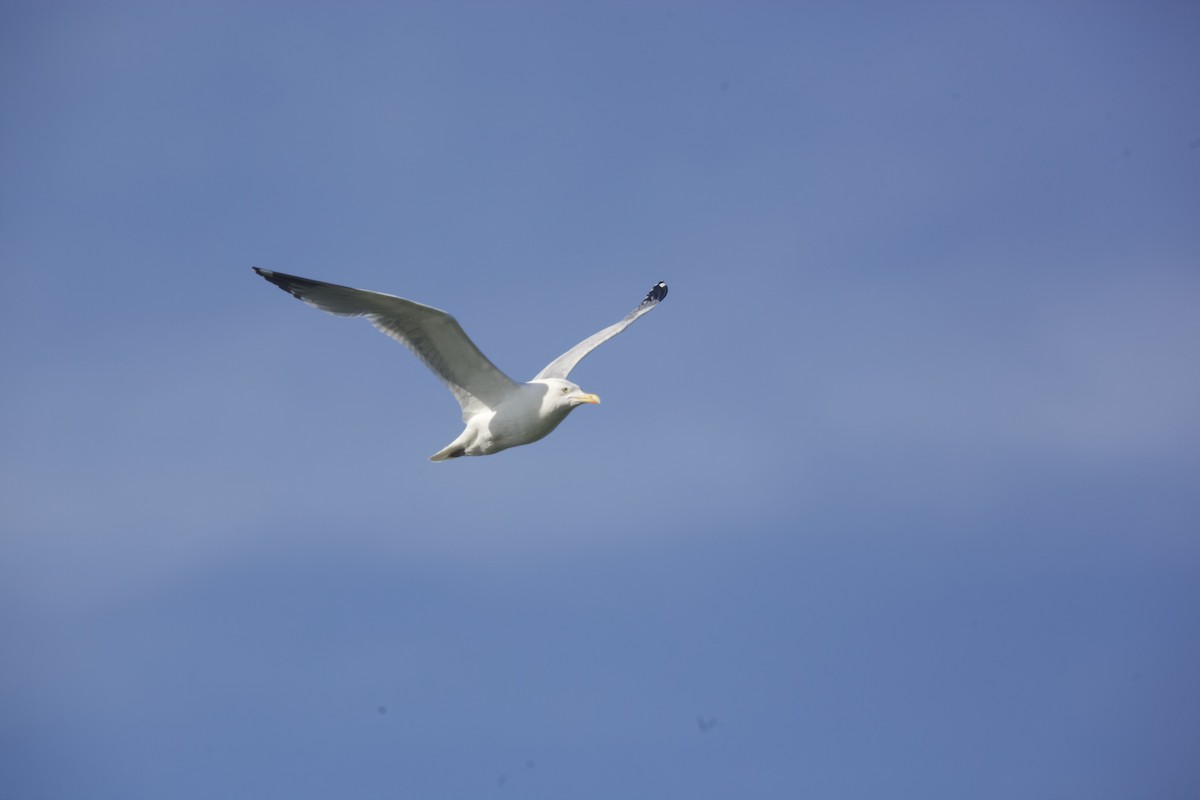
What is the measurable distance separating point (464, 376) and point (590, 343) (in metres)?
3.10

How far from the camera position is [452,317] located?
12914mm

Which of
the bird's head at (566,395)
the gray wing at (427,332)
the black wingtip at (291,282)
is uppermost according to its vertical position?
the black wingtip at (291,282)

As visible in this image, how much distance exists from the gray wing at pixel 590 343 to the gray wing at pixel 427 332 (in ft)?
5.20

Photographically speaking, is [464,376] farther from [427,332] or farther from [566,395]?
[566,395]

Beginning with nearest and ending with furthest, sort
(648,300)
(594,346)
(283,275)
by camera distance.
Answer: (283,275) < (594,346) < (648,300)

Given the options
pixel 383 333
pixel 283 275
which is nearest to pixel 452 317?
pixel 383 333

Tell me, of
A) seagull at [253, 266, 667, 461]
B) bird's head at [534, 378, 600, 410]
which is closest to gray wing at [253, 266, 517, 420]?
seagull at [253, 266, 667, 461]

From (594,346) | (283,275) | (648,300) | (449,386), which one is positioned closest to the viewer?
(283,275)

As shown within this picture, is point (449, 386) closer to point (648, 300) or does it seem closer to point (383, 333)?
point (383, 333)

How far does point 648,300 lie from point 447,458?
5.31m

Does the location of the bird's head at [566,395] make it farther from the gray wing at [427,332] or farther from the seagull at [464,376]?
the gray wing at [427,332]

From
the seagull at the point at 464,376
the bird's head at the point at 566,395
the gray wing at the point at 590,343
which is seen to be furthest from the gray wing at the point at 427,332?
the gray wing at the point at 590,343

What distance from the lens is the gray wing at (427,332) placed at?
12798mm

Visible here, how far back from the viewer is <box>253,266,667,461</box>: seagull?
12852mm
